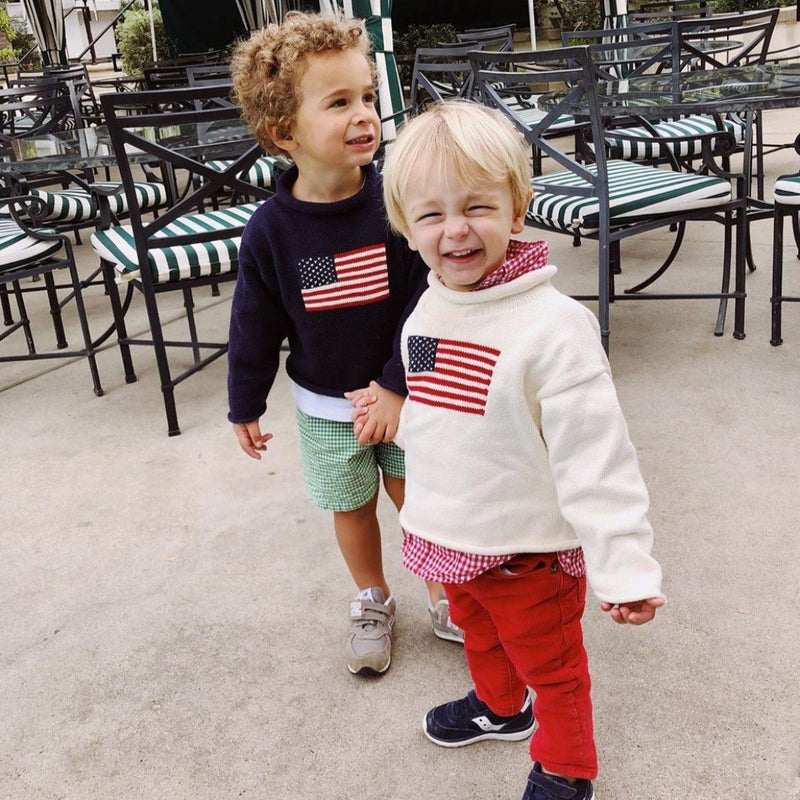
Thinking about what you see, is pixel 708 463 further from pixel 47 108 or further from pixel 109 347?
pixel 47 108

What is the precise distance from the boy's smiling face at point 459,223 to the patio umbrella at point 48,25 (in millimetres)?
9647

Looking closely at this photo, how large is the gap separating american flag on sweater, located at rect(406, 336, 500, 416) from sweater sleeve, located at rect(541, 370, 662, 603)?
4.0 inches

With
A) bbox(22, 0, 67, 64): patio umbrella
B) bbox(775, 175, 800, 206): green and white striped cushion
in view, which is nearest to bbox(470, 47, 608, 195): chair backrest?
bbox(775, 175, 800, 206): green and white striped cushion

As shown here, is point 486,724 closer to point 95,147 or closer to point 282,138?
point 282,138

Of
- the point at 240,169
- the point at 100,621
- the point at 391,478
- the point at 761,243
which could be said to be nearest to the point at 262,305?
the point at 391,478

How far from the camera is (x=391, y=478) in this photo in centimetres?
189

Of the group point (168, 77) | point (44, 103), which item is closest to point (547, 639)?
point (44, 103)

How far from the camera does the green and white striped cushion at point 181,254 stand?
2.96 meters

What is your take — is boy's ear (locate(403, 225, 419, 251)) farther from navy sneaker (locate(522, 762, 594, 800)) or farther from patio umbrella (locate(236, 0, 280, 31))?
patio umbrella (locate(236, 0, 280, 31))

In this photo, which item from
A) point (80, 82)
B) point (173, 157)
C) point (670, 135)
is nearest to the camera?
point (173, 157)

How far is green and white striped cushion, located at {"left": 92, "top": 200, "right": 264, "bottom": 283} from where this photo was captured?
2963mm

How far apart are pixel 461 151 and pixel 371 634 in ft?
3.57

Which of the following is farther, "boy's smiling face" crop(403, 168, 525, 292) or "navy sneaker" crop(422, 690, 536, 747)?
"navy sneaker" crop(422, 690, 536, 747)

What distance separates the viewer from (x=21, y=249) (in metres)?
3.38
